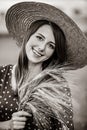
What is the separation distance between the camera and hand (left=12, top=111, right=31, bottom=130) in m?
1.35

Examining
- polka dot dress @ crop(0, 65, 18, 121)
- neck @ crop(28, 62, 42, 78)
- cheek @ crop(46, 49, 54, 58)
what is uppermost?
cheek @ crop(46, 49, 54, 58)

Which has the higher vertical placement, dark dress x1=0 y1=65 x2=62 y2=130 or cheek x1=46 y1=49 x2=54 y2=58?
cheek x1=46 y1=49 x2=54 y2=58

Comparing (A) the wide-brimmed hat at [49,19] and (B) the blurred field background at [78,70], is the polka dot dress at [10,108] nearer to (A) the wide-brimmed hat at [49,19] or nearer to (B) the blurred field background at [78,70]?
(B) the blurred field background at [78,70]

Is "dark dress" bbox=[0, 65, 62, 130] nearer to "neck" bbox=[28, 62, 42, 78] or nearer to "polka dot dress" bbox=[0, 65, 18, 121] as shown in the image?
"polka dot dress" bbox=[0, 65, 18, 121]

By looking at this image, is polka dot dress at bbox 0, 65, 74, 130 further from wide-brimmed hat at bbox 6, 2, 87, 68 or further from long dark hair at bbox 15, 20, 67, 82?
wide-brimmed hat at bbox 6, 2, 87, 68

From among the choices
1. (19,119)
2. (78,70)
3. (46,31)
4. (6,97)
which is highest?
(46,31)

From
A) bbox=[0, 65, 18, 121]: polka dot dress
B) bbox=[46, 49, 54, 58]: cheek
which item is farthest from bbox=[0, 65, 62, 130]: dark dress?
bbox=[46, 49, 54, 58]: cheek

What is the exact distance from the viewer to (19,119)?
1.35m

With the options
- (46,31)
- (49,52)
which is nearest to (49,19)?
(46,31)

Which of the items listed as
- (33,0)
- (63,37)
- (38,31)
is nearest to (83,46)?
(63,37)

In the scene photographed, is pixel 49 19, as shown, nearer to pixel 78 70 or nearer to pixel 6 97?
pixel 78 70

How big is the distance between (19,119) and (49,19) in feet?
1.67

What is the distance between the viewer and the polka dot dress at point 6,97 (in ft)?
4.46

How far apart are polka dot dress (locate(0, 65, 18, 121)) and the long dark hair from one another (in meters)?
0.05
